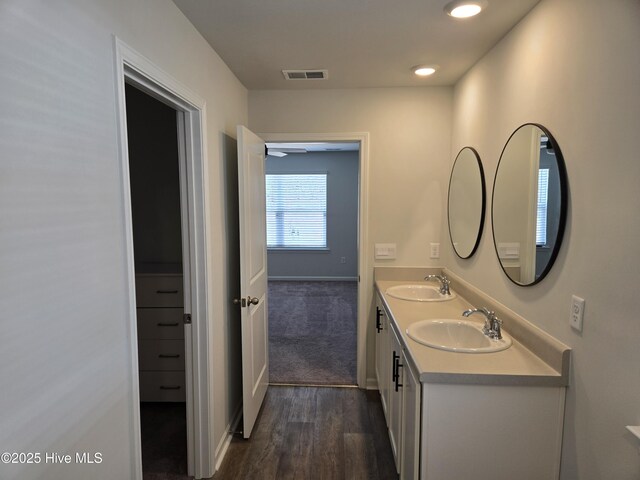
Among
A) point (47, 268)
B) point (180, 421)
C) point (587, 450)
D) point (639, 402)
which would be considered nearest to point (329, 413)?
point (180, 421)

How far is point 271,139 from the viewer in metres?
3.17

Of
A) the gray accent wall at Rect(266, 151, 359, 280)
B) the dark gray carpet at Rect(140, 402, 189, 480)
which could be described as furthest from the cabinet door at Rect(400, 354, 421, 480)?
the gray accent wall at Rect(266, 151, 359, 280)

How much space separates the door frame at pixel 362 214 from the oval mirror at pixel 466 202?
25.8 inches

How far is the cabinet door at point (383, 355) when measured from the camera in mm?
2598

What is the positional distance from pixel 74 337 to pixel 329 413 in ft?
7.28

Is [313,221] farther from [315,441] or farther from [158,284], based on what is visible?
[315,441]

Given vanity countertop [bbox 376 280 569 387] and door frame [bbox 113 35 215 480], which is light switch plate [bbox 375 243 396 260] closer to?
vanity countertop [bbox 376 280 569 387]

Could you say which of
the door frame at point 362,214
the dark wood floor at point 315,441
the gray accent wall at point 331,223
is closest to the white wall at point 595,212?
the dark wood floor at point 315,441

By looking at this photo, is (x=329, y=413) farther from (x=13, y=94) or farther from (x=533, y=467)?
(x=13, y=94)

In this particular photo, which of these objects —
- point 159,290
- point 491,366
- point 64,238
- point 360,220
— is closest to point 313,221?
point 360,220

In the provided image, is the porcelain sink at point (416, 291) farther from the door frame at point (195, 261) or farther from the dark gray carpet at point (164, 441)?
the dark gray carpet at point (164, 441)

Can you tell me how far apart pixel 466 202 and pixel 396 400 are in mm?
1355

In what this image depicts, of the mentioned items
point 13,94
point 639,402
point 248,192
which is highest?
point 13,94

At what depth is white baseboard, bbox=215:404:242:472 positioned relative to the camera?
2.34 metres
